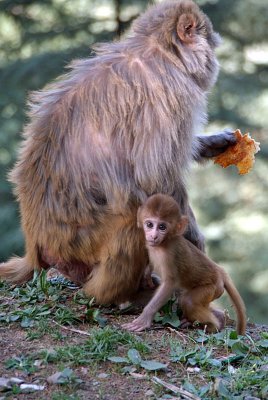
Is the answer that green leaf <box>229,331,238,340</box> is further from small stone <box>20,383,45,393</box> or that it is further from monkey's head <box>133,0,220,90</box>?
monkey's head <box>133,0,220,90</box>

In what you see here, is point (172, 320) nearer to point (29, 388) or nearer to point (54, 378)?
point (54, 378)

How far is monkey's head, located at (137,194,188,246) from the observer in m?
5.15

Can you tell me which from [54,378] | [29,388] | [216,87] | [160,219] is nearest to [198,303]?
[160,219]

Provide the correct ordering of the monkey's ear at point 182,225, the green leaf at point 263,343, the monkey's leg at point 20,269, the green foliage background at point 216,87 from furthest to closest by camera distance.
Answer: the green foliage background at point 216,87 → the monkey's leg at point 20,269 → the monkey's ear at point 182,225 → the green leaf at point 263,343

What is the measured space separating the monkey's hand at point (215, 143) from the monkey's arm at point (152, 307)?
1.35m

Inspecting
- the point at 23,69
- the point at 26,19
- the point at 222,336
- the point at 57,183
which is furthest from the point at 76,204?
the point at 26,19

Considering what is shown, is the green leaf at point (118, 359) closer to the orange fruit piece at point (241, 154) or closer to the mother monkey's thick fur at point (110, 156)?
the mother monkey's thick fur at point (110, 156)

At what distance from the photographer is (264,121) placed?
12938mm

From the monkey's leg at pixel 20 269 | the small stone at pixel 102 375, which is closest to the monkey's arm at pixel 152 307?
the small stone at pixel 102 375

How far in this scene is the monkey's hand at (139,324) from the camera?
514cm

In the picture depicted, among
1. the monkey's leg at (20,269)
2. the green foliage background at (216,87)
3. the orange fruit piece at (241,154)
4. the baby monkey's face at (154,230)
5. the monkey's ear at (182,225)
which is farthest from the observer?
the green foliage background at (216,87)

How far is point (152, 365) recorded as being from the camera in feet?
14.8

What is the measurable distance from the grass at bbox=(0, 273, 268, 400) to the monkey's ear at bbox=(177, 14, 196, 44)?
1.90 meters

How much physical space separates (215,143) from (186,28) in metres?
0.98
